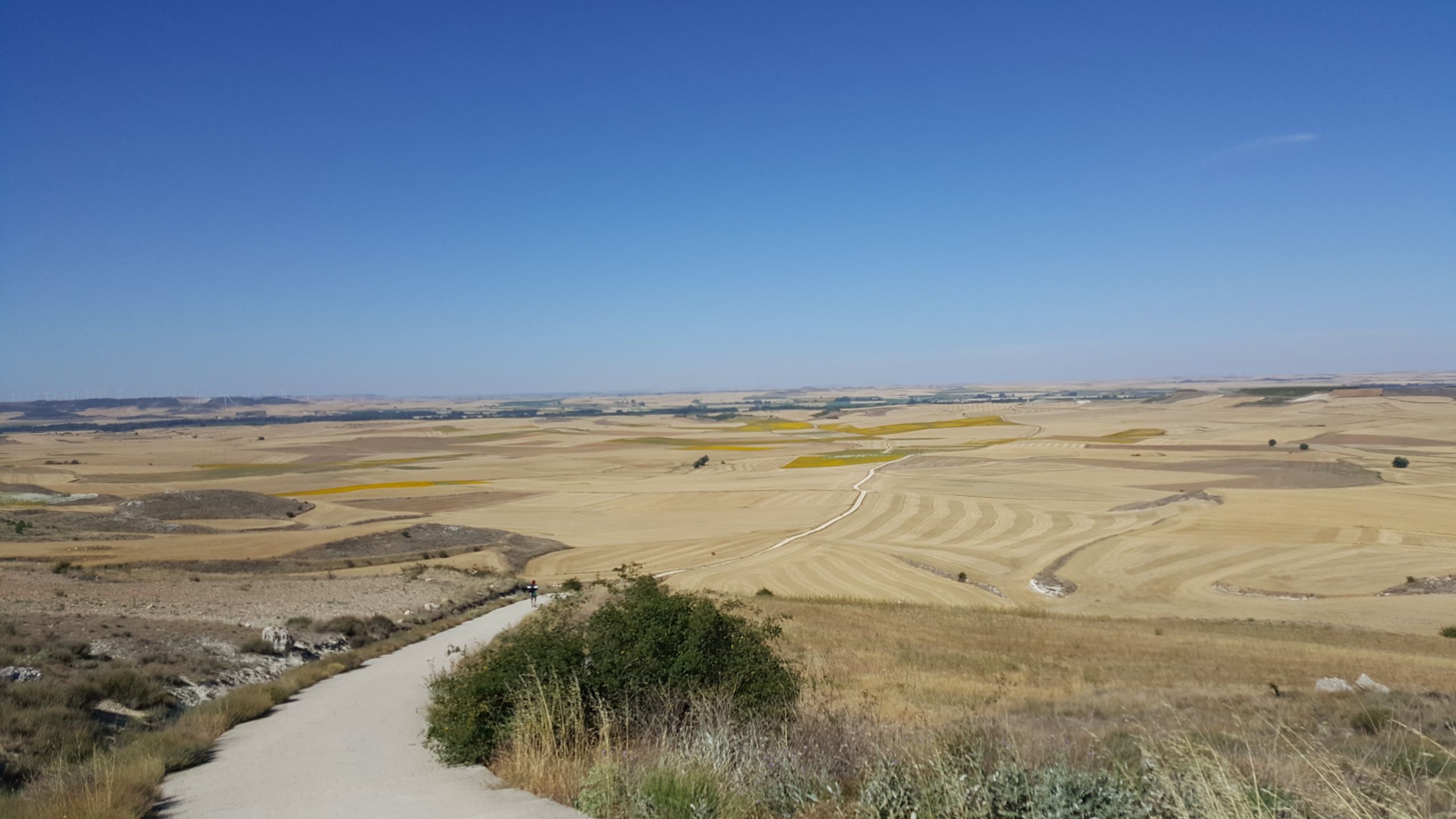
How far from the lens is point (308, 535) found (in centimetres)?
4688

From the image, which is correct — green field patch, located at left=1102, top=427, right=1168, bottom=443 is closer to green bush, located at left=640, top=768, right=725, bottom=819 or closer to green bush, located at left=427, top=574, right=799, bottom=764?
green bush, located at left=427, top=574, right=799, bottom=764

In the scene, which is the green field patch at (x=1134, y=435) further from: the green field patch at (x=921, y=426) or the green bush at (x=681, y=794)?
the green bush at (x=681, y=794)

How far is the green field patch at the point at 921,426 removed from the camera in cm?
14088

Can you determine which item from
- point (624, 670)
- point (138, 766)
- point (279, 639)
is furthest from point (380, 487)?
point (624, 670)

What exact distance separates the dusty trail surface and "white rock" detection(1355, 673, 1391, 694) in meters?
14.5

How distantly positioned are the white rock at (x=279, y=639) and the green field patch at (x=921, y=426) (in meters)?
124

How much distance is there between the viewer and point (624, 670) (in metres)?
8.83

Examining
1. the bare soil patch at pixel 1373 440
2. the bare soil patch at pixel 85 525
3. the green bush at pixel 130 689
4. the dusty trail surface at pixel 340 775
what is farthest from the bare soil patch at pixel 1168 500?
the bare soil patch at pixel 85 525

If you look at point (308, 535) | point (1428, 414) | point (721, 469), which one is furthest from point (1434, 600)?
point (1428, 414)

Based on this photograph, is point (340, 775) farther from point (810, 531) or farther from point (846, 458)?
point (846, 458)

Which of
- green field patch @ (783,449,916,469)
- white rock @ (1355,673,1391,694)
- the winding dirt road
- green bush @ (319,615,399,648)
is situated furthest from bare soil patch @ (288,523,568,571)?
green field patch @ (783,449,916,469)

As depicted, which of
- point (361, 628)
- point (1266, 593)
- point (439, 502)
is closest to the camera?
point (361, 628)

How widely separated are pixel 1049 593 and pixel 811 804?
3331cm

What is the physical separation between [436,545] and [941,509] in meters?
35.6
